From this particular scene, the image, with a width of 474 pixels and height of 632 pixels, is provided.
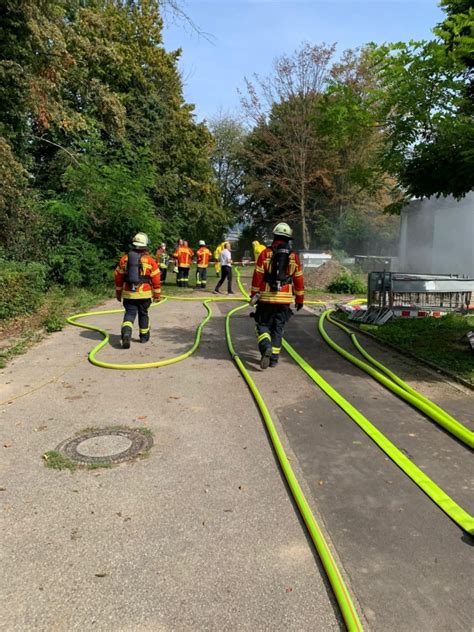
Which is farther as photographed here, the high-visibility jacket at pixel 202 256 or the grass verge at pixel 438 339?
the high-visibility jacket at pixel 202 256

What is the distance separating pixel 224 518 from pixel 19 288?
8.03 metres

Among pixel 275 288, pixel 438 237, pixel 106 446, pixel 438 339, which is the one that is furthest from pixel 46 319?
pixel 438 237

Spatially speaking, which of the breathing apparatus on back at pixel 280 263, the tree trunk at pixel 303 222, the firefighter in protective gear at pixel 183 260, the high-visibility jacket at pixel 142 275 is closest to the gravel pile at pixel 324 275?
the firefighter in protective gear at pixel 183 260

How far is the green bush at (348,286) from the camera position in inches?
656

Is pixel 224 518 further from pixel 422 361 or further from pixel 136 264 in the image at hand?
pixel 136 264

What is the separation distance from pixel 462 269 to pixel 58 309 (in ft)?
52.2

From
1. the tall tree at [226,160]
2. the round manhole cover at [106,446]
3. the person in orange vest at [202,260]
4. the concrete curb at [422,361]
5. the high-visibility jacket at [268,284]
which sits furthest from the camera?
the tall tree at [226,160]

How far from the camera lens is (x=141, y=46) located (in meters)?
25.5

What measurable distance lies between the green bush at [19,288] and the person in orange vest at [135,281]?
255 cm

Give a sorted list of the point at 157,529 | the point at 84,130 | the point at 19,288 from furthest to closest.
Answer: the point at 84,130 → the point at 19,288 → the point at 157,529

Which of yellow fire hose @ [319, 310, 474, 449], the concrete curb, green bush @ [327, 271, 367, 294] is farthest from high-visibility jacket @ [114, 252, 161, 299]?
green bush @ [327, 271, 367, 294]

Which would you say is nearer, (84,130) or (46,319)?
(46,319)

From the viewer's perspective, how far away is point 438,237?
2116cm

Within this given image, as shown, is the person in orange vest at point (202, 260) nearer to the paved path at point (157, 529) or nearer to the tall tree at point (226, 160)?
the paved path at point (157, 529)
